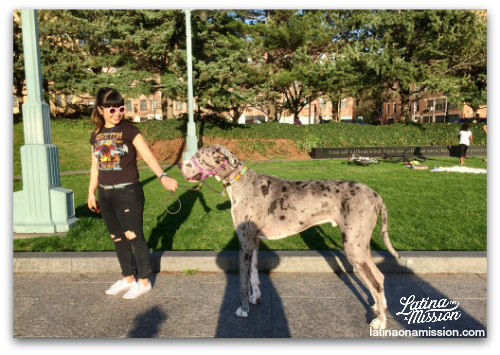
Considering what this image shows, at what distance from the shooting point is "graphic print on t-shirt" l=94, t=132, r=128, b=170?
353 cm

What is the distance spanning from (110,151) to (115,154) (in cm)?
6

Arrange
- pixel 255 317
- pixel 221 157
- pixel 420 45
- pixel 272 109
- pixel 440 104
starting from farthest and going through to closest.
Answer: pixel 440 104
pixel 272 109
pixel 420 45
pixel 221 157
pixel 255 317

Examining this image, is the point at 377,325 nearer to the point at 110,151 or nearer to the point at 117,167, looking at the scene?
the point at 117,167

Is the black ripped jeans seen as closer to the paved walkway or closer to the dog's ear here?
the paved walkway

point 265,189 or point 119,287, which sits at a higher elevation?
point 265,189

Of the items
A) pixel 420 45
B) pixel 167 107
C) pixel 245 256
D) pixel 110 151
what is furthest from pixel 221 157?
pixel 420 45

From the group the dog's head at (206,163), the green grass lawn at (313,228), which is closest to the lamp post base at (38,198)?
the green grass lawn at (313,228)

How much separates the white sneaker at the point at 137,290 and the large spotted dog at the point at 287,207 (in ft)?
4.05

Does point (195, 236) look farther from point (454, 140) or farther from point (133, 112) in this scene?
point (133, 112)

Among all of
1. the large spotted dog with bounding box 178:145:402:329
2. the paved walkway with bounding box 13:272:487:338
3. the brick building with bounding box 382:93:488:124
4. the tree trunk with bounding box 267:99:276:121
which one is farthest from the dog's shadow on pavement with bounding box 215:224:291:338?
the brick building with bounding box 382:93:488:124

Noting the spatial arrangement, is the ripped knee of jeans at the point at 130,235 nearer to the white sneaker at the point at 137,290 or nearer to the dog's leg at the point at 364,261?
the white sneaker at the point at 137,290

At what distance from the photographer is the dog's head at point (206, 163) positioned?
347 cm

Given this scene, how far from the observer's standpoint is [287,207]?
3486 millimetres

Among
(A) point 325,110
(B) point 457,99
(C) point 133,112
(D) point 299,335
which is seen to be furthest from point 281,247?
(A) point 325,110
